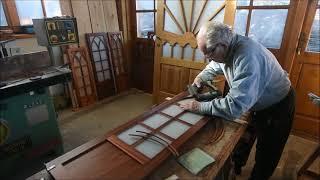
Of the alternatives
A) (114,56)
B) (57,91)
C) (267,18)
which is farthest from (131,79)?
(267,18)

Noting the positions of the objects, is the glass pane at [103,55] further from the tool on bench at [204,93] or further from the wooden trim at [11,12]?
the tool on bench at [204,93]

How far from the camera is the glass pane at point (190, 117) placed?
120 centimetres

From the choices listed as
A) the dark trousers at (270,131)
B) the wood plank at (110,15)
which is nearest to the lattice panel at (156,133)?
the dark trousers at (270,131)

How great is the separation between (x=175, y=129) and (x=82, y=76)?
2.28 metres

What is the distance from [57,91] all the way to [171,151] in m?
2.55

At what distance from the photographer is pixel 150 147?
98 cm

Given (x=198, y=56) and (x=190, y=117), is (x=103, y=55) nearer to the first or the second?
(x=198, y=56)

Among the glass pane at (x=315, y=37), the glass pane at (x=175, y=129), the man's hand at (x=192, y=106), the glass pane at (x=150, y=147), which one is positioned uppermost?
the glass pane at (x=315, y=37)

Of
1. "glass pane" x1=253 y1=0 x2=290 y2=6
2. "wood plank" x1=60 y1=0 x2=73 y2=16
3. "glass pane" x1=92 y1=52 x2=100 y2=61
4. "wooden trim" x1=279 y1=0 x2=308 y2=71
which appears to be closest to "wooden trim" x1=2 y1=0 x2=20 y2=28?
"wood plank" x1=60 y1=0 x2=73 y2=16

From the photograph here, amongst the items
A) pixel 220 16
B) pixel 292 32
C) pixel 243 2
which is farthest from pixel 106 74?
pixel 292 32

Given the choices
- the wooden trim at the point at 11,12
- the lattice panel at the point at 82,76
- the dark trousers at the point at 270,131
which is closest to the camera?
the dark trousers at the point at 270,131

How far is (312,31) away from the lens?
6.96 ft

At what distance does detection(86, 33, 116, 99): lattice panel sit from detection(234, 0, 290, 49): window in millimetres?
1955

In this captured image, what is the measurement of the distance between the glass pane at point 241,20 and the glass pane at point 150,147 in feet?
6.18
